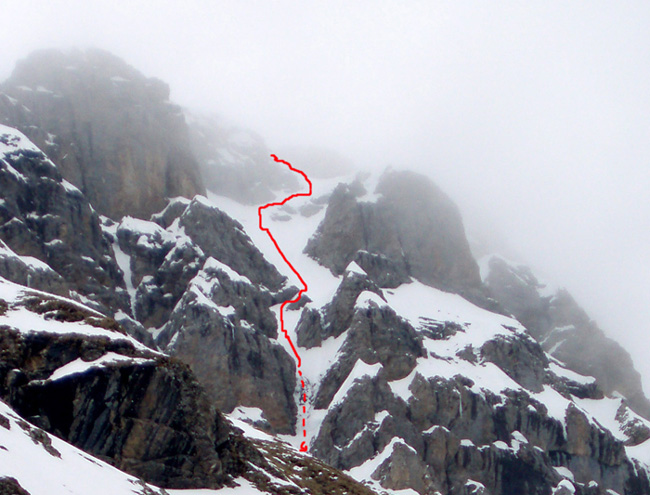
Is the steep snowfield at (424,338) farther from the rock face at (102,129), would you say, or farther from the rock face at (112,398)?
the rock face at (112,398)

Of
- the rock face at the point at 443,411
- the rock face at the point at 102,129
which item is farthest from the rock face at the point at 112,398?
the rock face at the point at 102,129

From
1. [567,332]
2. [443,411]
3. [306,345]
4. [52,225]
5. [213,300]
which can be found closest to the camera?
[52,225]

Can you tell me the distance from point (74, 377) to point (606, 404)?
5402 inches

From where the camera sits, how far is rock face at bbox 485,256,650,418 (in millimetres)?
170000

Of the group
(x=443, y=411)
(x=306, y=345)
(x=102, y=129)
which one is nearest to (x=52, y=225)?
(x=102, y=129)

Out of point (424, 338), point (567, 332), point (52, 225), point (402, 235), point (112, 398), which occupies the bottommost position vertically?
point (52, 225)

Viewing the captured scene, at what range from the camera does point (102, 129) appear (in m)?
143

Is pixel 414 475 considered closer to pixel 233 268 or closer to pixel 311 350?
pixel 311 350

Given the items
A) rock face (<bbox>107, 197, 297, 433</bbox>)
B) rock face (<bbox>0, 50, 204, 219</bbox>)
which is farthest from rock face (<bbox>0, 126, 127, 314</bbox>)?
rock face (<bbox>0, 50, 204, 219</bbox>)

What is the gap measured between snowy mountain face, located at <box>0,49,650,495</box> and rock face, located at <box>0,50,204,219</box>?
2.42ft

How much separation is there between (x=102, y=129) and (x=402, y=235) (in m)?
71.8

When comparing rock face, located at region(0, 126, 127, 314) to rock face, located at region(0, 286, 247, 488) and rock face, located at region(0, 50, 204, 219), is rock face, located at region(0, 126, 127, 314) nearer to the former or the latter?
rock face, located at region(0, 50, 204, 219)

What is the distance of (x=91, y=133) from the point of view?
142 meters

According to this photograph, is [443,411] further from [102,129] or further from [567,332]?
[102,129]
